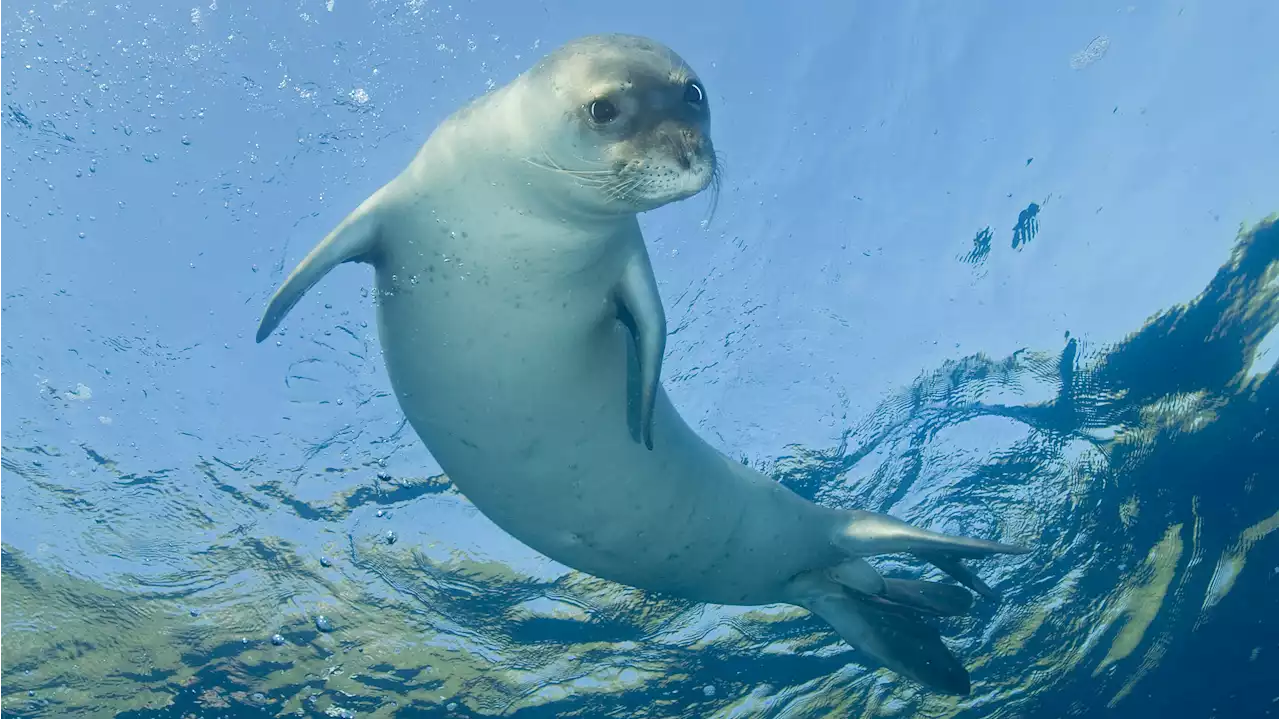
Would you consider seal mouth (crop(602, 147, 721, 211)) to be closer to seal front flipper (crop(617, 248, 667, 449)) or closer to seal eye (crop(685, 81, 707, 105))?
seal eye (crop(685, 81, 707, 105))

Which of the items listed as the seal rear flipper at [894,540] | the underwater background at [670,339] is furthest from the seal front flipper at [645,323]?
the underwater background at [670,339]

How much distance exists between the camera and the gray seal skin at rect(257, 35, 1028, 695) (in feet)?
10.9

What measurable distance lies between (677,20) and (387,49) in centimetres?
224

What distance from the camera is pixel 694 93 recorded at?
3.30m

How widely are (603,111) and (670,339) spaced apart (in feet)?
17.0

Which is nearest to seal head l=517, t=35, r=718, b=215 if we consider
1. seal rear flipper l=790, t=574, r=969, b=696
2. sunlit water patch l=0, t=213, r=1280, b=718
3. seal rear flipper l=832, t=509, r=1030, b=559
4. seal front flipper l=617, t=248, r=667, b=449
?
seal front flipper l=617, t=248, r=667, b=449

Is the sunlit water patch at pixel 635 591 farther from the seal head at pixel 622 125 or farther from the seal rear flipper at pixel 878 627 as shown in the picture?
the seal head at pixel 622 125

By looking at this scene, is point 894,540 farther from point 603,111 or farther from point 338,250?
point 338,250

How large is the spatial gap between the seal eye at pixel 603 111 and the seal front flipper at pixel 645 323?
1.04 m

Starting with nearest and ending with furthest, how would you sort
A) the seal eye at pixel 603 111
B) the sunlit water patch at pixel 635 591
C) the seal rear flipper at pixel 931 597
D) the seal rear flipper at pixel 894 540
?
the seal eye at pixel 603 111 < the seal rear flipper at pixel 894 540 < the seal rear flipper at pixel 931 597 < the sunlit water patch at pixel 635 591

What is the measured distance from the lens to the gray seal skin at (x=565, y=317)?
333cm

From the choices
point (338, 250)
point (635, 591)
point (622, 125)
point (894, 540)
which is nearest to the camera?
point (622, 125)

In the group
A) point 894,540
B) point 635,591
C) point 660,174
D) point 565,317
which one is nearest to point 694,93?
point 660,174

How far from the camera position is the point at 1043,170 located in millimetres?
7754
